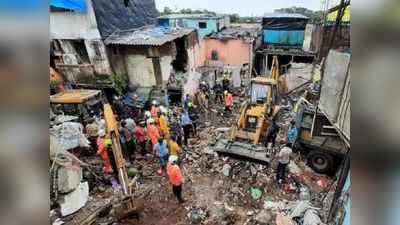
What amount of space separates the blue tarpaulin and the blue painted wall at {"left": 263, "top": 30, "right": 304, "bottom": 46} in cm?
1403

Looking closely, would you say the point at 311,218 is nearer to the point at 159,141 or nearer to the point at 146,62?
the point at 159,141

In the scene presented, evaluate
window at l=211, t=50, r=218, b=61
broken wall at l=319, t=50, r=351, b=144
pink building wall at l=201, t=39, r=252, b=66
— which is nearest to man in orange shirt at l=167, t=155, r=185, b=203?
broken wall at l=319, t=50, r=351, b=144

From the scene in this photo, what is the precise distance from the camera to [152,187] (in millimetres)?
9281

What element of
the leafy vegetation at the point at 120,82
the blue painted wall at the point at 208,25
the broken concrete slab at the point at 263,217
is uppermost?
the blue painted wall at the point at 208,25

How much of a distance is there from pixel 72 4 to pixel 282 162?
11464mm

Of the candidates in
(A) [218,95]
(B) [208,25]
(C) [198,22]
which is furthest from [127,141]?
(C) [198,22]

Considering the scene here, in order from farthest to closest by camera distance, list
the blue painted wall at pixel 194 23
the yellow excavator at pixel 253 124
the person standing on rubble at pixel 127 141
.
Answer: the blue painted wall at pixel 194 23 → the person standing on rubble at pixel 127 141 → the yellow excavator at pixel 253 124

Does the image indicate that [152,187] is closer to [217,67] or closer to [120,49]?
[120,49]

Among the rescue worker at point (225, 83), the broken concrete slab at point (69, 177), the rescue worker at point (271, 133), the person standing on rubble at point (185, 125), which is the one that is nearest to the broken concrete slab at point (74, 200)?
the broken concrete slab at point (69, 177)

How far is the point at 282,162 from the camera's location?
8.77 m

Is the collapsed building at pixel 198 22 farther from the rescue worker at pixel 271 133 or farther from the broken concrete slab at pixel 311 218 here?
the broken concrete slab at pixel 311 218

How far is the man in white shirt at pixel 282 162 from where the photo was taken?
8.73m

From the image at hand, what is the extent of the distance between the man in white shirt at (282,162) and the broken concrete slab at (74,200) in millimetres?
5760
